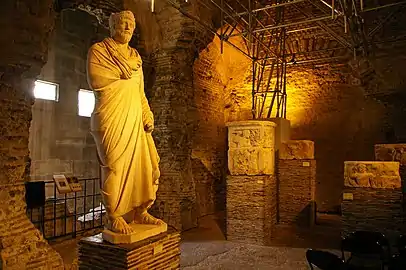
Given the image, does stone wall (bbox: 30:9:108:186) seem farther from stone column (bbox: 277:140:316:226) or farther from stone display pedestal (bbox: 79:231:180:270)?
stone display pedestal (bbox: 79:231:180:270)

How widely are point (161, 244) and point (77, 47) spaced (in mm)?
8369

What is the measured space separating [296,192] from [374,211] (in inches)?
91.3

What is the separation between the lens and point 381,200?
577cm

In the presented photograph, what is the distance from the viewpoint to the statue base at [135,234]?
2865mm

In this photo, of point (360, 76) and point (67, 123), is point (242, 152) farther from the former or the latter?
point (67, 123)

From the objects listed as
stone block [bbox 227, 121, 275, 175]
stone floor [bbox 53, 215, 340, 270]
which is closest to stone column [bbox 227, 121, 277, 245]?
stone block [bbox 227, 121, 275, 175]

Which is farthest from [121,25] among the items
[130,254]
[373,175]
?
[373,175]

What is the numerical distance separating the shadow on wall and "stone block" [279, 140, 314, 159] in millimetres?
2111

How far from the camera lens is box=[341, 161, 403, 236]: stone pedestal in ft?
18.7

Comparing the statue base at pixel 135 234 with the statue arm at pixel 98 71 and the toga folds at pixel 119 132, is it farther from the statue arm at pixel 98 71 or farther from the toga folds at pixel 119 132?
the statue arm at pixel 98 71

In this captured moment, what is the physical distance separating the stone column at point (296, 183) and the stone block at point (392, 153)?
1.48 meters

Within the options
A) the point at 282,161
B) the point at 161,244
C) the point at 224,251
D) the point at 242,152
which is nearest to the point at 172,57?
the point at 242,152

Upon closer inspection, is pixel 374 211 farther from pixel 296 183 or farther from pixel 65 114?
pixel 65 114

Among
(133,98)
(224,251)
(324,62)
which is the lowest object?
(224,251)
